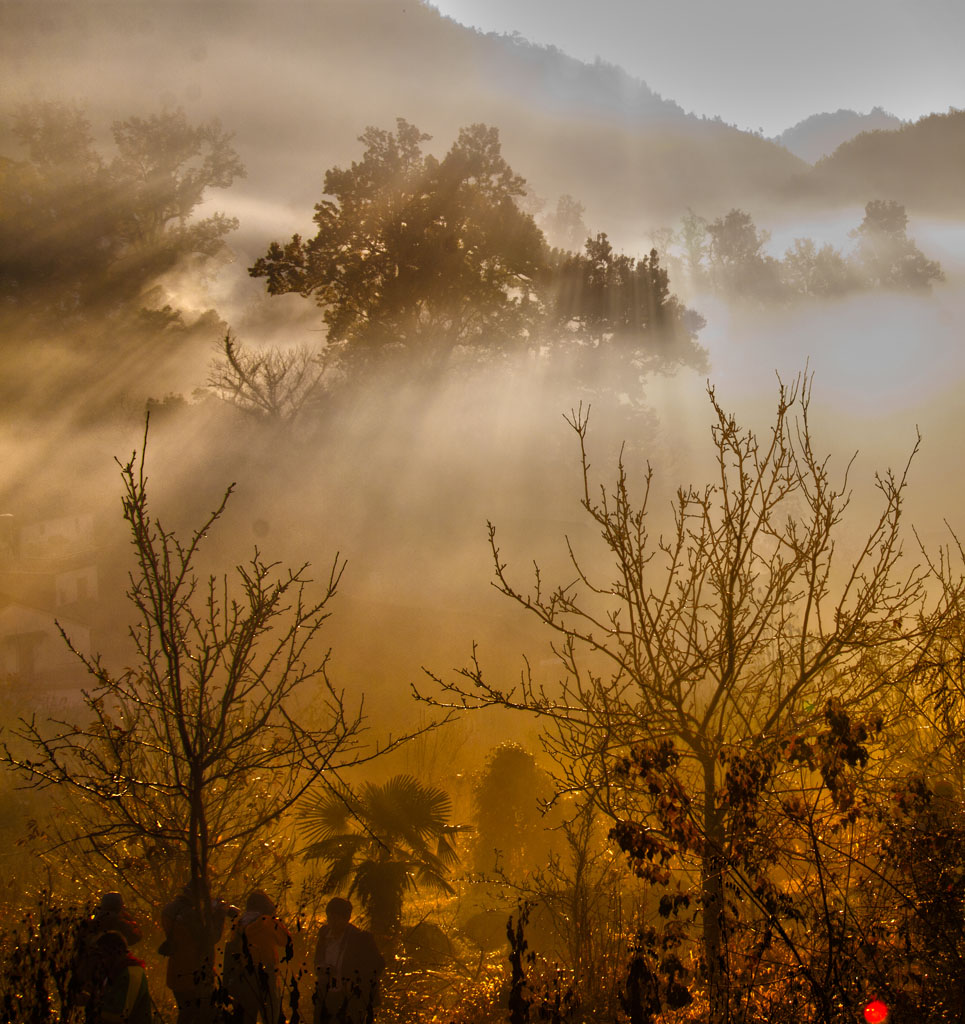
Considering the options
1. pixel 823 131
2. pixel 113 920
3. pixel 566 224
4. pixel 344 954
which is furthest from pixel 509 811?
pixel 823 131

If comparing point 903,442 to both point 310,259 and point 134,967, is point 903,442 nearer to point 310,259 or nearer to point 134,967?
point 310,259

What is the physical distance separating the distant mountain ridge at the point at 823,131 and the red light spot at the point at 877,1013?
203m

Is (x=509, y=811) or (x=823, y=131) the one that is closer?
(x=509, y=811)

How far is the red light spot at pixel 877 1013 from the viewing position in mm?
6117

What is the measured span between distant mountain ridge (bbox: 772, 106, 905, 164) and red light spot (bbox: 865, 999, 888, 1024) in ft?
667

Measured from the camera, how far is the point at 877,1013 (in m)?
6.13

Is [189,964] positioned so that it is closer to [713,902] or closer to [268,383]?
[713,902]

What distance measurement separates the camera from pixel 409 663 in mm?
26156

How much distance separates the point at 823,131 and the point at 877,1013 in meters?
218

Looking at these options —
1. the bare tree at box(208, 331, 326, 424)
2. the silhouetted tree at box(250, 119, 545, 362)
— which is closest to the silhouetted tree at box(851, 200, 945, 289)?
the silhouetted tree at box(250, 119, 545, 362)

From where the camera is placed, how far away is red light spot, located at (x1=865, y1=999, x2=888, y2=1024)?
612 cm

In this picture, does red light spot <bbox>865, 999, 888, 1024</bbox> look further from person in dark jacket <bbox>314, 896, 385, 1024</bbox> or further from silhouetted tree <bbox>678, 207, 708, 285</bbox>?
silhouetted tree <bbox>678, 207, 708, 285</bbox>

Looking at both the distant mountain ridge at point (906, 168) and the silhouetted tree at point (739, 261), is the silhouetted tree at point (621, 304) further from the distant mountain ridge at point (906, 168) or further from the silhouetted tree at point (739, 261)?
the distant mountain ridge at point (906, 168)

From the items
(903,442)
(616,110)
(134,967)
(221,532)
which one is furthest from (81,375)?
(616,110)
